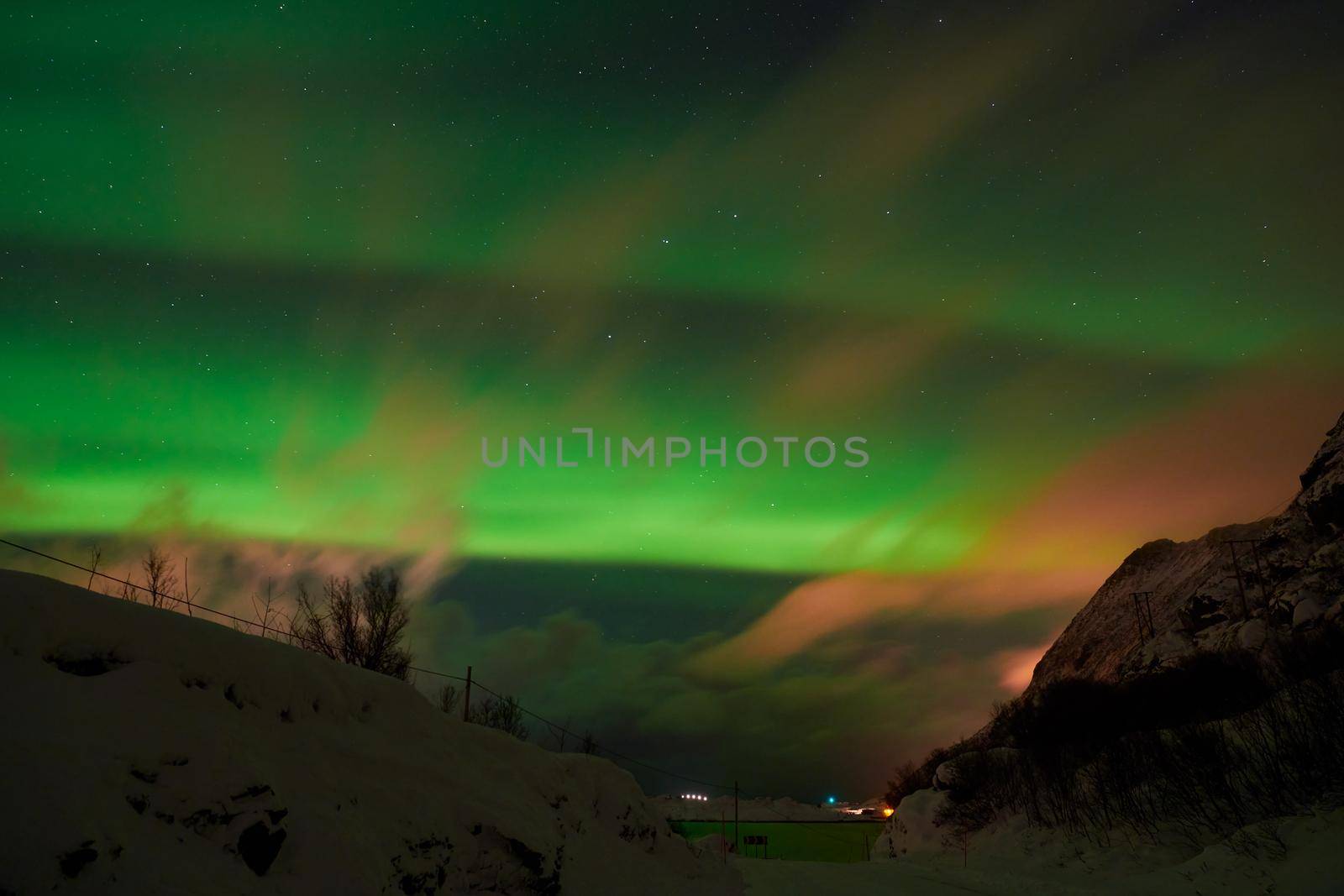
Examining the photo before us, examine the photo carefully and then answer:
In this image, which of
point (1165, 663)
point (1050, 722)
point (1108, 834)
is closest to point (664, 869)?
point (1108, 834)

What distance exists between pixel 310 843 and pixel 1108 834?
1474 inches

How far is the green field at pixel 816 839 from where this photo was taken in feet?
353

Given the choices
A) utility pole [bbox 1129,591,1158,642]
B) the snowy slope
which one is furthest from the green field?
the snowy slope

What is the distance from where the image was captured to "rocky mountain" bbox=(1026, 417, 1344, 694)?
64.1 metres

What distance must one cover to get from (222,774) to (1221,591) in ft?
326

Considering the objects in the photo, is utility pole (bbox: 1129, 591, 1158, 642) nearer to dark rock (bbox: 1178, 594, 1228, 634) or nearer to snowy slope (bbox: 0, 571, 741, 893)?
dark rock (bbox: 1178, 594, 1228, 634)

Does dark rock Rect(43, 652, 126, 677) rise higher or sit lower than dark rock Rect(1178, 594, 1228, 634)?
lower

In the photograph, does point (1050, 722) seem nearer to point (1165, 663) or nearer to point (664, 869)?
point (1165, 663)

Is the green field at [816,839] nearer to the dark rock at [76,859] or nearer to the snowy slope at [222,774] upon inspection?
the snowy slope at [222,774]

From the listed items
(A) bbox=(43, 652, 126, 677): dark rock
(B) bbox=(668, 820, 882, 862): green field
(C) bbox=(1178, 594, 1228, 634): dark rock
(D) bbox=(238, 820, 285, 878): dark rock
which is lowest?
(B) bbox=(668, 820, 882, 862): green field

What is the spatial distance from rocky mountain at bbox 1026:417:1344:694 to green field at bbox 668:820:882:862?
36.2 metres

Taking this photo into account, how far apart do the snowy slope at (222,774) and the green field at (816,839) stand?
83771 mm

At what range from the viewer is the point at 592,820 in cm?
1895

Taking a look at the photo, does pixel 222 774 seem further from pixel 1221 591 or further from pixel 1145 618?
pixel 1145 618
